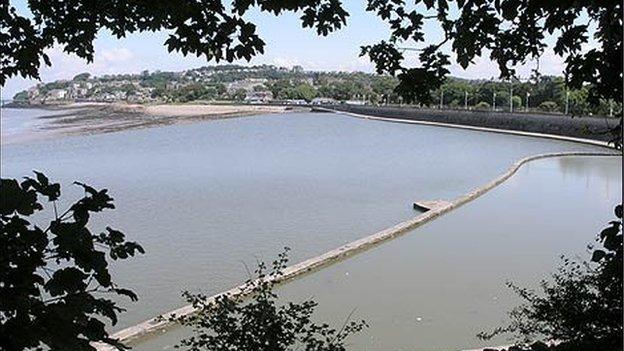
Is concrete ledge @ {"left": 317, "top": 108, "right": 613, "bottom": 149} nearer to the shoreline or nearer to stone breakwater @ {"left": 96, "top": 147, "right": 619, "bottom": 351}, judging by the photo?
stone breakwater @ {"left": 96, "top": 147, "right": 619, "bottom": 351}

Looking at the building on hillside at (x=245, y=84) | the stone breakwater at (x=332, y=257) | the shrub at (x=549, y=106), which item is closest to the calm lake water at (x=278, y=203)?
the stone breakwater at (x=332, y=257)

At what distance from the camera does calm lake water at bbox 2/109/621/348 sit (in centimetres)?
1085

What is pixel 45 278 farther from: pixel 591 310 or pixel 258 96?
pixel 258 96

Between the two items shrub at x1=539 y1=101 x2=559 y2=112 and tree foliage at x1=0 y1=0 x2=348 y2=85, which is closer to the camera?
tree foliage at x1=0 y1=0 x2=348 y2=85

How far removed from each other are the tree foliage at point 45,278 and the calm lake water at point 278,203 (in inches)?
276

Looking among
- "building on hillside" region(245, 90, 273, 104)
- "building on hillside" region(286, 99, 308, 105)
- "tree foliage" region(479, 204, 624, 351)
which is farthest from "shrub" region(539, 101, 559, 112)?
"building on hillside" region(245, 90, 273, 104)

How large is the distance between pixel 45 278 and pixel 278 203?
17.3 meters

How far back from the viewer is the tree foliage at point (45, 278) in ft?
4.72

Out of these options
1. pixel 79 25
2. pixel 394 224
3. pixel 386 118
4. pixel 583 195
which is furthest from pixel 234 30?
pixel 386 118

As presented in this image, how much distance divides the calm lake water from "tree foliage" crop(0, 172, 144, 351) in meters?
7.02

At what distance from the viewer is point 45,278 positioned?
1.66 metres

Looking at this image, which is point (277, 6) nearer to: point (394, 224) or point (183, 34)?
point (183, 34)

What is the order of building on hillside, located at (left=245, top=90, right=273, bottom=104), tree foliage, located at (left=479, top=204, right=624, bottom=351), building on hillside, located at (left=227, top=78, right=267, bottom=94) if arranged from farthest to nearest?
building on hillside, located at (left=227, top=78, right=267, bottom=94), building on hillside, located at (left=245, top=90, right=273, bottom=104), tree foliage, located at (left=479, top=204, right=624, bottom=351)

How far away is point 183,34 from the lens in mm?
3023
